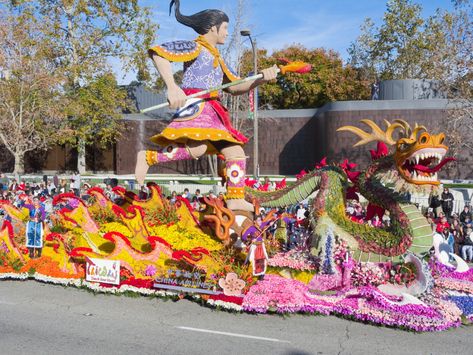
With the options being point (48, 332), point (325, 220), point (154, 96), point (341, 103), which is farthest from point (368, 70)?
point (48, 332)

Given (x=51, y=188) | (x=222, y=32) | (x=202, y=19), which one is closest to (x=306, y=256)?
(x=222, y=32)

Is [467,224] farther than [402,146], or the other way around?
[467,224]

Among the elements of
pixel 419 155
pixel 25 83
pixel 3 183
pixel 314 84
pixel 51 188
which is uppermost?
pixel 314 84

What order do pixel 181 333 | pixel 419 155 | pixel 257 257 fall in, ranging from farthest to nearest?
1. pixel 257 257
2. pixel 419 155
3. pixel 181 333

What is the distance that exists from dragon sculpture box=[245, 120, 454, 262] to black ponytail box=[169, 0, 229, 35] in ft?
8.27

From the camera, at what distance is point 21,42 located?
23250 mm

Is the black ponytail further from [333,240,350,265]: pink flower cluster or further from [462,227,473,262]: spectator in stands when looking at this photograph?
[462,227,473,262]: spectator in stands

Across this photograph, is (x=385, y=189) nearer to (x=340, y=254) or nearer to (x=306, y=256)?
(x=340, y=254)

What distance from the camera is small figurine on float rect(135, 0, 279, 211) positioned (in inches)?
283

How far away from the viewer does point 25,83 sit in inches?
915

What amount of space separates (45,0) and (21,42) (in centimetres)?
394

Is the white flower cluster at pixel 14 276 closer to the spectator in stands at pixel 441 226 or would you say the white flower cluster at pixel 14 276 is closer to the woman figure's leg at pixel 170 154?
the woman figure's leg at pixel 170 154

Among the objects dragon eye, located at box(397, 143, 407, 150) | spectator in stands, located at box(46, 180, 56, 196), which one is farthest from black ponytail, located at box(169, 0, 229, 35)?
spectator in stands, located at box(46, 180, 56, 196)

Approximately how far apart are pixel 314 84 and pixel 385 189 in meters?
27.4
